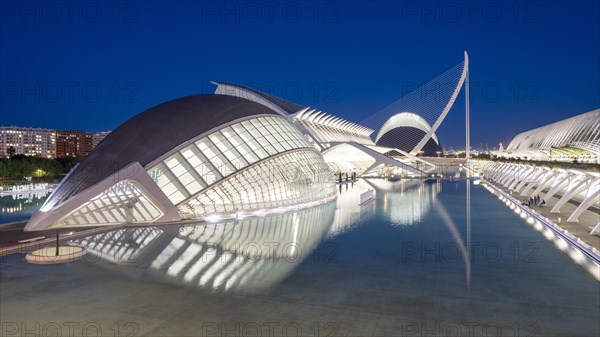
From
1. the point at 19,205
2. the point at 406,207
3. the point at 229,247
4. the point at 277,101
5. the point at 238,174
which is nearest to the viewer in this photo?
the point at 229,247

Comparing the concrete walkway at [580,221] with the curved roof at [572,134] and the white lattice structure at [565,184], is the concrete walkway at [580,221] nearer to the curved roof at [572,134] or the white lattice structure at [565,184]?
the white lattice structure at [565,184]

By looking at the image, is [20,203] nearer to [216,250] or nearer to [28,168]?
[216,250]

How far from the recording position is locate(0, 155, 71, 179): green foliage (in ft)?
142

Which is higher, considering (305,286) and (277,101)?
(277,101)

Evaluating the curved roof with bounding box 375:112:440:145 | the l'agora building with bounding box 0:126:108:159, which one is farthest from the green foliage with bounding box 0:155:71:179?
the l'agora building with bounding box 0:126:108:159

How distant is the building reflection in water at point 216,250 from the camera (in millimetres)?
9969

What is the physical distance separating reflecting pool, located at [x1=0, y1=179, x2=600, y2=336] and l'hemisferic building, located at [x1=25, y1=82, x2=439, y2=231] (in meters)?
2.34

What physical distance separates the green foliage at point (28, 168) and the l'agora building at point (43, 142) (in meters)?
98.9

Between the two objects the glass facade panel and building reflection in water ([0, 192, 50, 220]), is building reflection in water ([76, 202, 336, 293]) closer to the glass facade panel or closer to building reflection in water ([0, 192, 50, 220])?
the glass facade panel

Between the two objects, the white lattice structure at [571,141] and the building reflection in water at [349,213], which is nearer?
the building reflection in water at [349,213]

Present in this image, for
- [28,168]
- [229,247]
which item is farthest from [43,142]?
[229,247]

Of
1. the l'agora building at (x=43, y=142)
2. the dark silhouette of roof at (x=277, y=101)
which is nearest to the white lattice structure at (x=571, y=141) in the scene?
the dark silhouette of roof at (x=277, y=101)

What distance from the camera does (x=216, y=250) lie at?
12.8 meters

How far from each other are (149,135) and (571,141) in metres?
75.1
